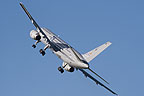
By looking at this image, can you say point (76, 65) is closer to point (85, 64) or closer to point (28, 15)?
point (85, 64)

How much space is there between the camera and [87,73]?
101 meters

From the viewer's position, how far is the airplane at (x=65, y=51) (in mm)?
88875

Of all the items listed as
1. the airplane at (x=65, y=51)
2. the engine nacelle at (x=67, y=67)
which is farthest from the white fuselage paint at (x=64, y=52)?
the engine nacelle at (x=67, y=67)

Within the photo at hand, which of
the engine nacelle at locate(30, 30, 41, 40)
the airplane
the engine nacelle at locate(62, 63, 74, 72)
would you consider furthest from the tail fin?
Result: the engine nacelle at locate(30, 30, 41, 40)

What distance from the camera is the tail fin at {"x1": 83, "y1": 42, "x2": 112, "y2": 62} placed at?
9062 cm

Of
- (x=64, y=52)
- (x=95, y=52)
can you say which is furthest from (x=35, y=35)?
(x=95, y=52)

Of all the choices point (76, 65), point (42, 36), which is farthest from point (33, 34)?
point (76, 65)

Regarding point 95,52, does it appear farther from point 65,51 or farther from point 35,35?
point 35,35

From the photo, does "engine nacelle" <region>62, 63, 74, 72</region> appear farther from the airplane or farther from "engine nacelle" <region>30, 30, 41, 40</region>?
"engine nacelle" <region>30, 30, 41, 40</region>

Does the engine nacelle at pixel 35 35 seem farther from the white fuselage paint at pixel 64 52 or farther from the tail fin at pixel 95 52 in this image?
the tail fin at pixel 95 52

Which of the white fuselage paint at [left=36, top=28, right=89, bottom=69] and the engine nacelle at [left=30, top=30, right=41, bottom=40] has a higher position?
the engine nacelle at [left=30, top=30, right=41, bottom=40]

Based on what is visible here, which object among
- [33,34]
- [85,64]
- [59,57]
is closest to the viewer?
[85,64]

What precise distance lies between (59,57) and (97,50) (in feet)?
28.6

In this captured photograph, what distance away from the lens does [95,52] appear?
91.0 m
